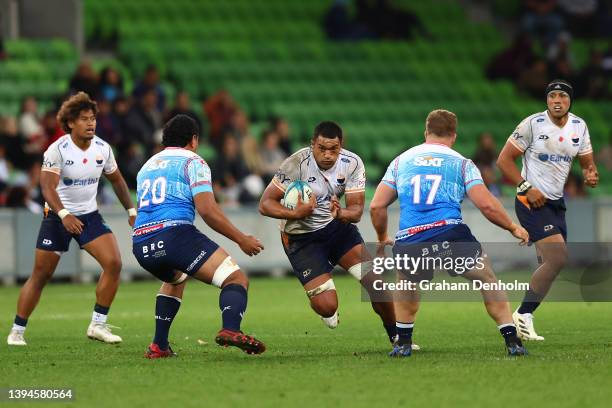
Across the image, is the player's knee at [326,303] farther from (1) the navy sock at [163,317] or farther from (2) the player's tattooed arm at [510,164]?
(2) the player's tattooed arm at [510,164]

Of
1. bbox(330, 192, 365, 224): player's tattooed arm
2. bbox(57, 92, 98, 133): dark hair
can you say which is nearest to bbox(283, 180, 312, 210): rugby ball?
bbox(330, 192, 365, 224): player's tattooed arm

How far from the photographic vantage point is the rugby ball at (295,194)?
11258mm

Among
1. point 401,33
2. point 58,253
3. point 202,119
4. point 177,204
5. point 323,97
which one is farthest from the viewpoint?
point 401,33

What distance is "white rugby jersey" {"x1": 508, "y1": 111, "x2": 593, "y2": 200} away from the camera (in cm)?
1281

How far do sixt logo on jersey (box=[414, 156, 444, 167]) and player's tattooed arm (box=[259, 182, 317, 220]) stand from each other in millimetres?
1021

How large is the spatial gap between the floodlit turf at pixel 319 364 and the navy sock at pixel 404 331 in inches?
6.9

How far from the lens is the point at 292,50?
28344 millimetres

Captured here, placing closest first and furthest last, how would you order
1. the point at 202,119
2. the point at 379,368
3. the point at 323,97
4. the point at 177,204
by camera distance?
1. the point at 379,368
2. the point at 177,204
3. the point at 202,119
4. the point at 323,97

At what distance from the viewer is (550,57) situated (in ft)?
95.2

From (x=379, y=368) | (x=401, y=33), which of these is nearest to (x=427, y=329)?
(x=379, y=368)

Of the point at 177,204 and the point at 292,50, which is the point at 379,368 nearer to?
the point at 177,204

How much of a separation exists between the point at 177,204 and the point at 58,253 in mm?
2420

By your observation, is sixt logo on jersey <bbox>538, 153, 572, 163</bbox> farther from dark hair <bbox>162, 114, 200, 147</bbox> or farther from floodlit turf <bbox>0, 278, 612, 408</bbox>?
dark hair <bbox>162, 114, 200, 147</bbox>

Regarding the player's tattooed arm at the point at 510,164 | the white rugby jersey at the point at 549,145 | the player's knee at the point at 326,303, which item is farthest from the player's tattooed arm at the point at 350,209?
the white rugby jersey at the point at 549,145
